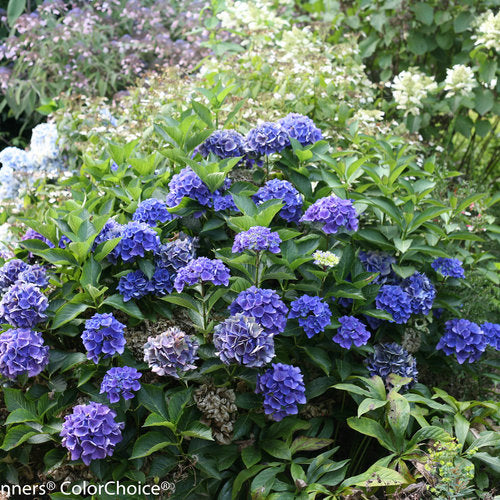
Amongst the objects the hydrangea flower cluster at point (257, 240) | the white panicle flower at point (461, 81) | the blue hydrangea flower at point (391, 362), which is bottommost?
the blue hydrangea flower at point (391, 362)

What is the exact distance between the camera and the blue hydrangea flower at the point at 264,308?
1856 mm

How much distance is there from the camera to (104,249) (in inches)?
79.4

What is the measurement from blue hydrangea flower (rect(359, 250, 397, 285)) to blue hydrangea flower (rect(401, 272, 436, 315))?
0.25 ft

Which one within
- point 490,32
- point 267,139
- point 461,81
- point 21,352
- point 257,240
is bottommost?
point 21,352

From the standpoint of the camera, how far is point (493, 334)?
231 cm

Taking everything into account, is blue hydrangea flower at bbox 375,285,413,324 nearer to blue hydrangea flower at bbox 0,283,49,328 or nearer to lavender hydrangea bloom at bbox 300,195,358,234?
lavender hydrangea bloom at bbox 300,195,358,234

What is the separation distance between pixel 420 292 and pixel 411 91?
193 centimetres

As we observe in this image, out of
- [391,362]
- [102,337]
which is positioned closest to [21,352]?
[102,337]

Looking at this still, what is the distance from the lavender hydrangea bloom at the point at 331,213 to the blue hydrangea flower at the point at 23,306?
97 cm

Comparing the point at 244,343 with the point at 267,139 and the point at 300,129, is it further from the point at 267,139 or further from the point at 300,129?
the point at 300,129

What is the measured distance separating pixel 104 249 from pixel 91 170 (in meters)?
0.62

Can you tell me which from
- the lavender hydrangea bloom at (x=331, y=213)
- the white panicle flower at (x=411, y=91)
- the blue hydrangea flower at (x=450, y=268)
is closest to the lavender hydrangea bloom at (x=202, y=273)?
the lavender hydrangea bloom at (x=331, y=213)

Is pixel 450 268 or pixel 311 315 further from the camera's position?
pixel 450 268

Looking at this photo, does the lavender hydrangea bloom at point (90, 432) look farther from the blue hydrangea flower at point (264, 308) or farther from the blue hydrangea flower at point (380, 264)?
the blue hydrangea flower at point (380, 264)
